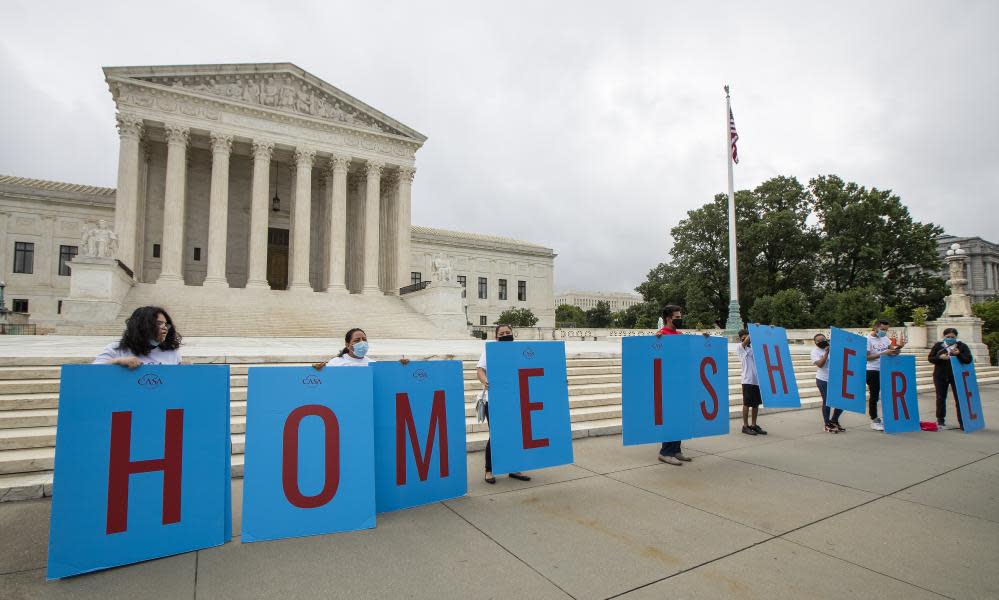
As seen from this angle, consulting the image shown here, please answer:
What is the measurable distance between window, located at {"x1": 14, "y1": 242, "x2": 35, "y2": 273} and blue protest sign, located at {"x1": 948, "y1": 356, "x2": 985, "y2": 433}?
1978 inches

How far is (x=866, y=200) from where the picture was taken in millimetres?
40562

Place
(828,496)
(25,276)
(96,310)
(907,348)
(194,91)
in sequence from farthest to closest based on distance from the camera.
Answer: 1. (25,276)
2. (194,91)
3. (907,348)
4. (96,310)
5. (828,496)

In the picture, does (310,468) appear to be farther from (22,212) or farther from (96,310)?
(22,212)

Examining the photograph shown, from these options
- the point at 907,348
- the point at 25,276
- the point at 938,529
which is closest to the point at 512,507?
the point at 938,529

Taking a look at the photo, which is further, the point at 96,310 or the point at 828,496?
the point at 96,310

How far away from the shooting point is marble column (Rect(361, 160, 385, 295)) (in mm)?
33375

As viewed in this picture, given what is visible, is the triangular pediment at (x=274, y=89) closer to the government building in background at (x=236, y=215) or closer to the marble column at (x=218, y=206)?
the government building in background at (x=236, y=215)

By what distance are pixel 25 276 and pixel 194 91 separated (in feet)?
67.5

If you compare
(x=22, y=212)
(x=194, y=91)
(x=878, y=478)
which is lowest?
(x=878, y=478)

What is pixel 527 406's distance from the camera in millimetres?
5535

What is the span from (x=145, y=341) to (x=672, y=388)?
Answer: 227 inches

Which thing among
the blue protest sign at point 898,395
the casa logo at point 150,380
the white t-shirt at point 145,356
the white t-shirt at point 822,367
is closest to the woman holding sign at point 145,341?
the white t-shirt at point 145,356

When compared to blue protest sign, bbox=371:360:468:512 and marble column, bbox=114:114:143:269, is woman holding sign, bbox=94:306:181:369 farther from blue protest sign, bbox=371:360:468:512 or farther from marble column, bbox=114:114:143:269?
marble column, bbox=114:114:143:269

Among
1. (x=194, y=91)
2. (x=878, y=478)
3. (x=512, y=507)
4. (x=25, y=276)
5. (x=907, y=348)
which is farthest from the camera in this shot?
(x=25, y=276)
